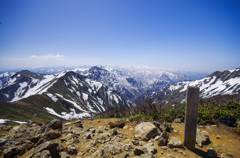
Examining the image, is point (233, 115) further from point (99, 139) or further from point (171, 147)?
point (99, 139)

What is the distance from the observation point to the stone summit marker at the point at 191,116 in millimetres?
6531

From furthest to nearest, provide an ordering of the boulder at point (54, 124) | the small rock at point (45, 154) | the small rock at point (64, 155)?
the boulder at point (54, 124) < the small rock at point (64, 155) < the small rock at point (45, 154)

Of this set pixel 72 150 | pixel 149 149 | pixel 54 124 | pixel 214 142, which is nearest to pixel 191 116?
pixel 214 142

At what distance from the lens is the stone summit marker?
653cm

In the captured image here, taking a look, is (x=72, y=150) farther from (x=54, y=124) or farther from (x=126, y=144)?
(x=54, y=124)

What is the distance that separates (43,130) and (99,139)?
197 inches

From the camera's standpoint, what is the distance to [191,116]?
21.9 ft

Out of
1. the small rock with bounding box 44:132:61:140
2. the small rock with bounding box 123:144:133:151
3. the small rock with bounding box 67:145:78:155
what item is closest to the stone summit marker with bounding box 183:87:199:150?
the small rock with bounding box 123:144:133:151

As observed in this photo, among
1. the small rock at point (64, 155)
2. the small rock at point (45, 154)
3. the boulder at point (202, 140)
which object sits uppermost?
the small rock at point (45, 154)

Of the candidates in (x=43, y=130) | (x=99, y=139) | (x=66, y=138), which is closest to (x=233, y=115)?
(x=99, y=139)

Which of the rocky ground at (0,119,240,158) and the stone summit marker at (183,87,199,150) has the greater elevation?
the stone summit marker at (183,87,199,150)

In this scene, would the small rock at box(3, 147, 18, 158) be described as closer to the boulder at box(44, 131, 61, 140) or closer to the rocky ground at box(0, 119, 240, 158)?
the rocky ground at box(0, 119, 240, 158)

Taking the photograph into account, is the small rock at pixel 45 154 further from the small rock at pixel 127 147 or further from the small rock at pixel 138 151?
the small rock at pixel 138 151

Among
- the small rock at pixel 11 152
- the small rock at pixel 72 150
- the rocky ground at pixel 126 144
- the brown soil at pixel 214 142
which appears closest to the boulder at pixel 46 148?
the rocky ground at pixel 126 144
